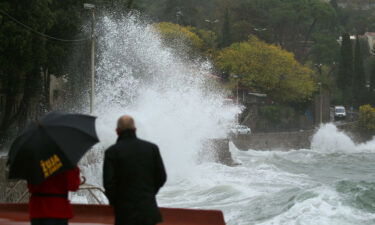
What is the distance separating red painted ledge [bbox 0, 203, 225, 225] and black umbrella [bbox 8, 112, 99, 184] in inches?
108

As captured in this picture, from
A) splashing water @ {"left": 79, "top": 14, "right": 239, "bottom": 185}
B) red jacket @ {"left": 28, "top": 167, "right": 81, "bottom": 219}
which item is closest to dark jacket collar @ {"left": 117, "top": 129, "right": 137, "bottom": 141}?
red jacket @ {"left": 28, "top": 167, "right": 81, "bottom": 219}

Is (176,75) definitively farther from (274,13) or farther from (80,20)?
(274,13)

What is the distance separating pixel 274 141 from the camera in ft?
201

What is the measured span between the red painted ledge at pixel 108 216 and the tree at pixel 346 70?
8009 cm

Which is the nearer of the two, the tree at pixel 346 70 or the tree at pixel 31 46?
the tree at pixel 31 46

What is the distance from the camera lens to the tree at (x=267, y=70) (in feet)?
224

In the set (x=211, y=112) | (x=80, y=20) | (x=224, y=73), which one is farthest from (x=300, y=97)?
(x=80, y=20)

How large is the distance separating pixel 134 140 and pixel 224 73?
61538 millimetres

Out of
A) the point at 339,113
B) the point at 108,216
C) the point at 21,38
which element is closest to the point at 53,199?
the point at 108,216

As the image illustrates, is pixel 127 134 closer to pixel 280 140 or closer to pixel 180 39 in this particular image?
pixel 280 140

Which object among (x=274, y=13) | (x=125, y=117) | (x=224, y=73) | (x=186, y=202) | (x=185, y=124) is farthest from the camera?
(x=274, y=13)

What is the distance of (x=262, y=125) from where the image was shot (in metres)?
71.9

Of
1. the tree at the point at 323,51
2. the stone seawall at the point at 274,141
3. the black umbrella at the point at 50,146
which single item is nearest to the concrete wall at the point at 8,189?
the black umbrella at the point at 50,146

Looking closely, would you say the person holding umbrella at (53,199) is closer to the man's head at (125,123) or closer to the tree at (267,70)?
the man's head at (125,123)
